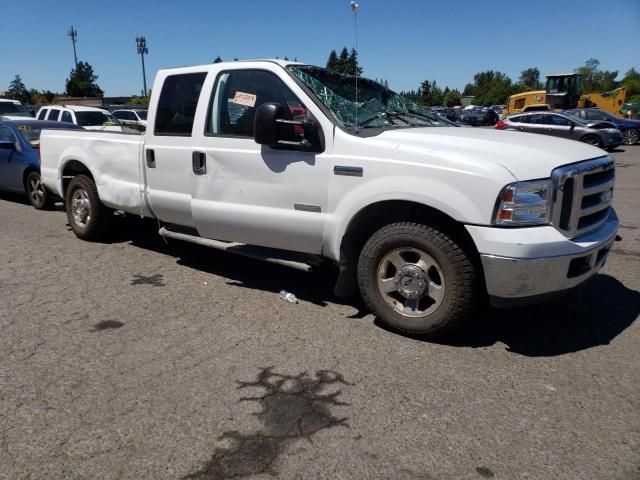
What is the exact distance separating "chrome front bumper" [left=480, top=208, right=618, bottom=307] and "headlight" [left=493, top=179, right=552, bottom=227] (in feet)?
0.79

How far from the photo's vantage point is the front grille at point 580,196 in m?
3.41

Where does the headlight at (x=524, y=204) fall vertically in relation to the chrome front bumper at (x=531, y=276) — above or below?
above

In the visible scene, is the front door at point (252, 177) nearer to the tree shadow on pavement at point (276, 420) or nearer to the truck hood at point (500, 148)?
the truck hood at point (500, 148)

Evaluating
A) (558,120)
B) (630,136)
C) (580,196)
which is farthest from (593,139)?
(580,196)

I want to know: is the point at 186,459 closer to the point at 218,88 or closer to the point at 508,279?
the point at 508,279

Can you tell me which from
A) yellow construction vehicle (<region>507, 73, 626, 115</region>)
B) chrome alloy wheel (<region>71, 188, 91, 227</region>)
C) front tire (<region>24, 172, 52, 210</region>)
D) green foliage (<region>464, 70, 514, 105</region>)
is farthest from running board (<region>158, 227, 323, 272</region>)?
green foliage (<region>464, 70, 514, 105</region>)

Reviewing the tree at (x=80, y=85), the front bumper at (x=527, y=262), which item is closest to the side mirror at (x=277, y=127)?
the front bumper at (x=527, y=262)

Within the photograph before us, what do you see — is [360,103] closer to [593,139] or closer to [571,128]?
[571,128]

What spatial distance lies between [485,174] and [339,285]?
1.39 metres

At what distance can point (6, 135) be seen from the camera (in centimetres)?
946

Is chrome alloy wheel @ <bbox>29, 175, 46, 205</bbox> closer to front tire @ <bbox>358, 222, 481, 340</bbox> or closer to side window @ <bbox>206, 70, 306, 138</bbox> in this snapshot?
side window @ <bbox>206, 70, 306, 138</bbox>

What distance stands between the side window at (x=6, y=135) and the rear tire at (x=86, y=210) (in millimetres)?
3625

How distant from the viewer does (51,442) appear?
2682mm

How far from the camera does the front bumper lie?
10.8 feet
